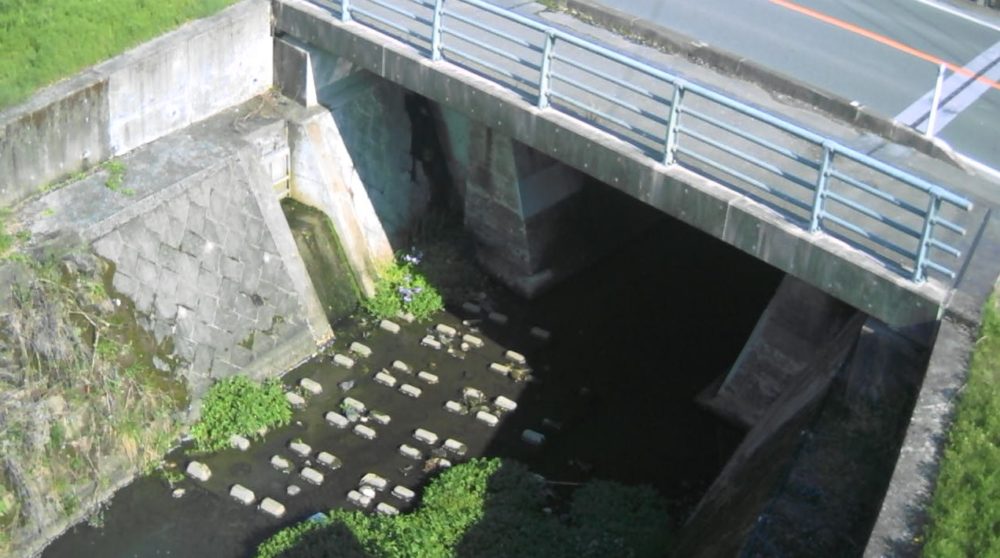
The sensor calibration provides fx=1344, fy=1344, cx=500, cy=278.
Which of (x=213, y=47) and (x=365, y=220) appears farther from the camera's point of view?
(x=365, y=220)

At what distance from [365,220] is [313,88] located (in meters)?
1.86

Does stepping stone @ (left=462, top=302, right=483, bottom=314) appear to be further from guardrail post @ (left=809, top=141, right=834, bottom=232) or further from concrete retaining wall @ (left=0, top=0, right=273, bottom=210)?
guardrail post @ (left=809, top=141, right=834, bottom=232)

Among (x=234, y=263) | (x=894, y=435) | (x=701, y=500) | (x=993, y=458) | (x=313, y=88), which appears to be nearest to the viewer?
(x=993, y=458)

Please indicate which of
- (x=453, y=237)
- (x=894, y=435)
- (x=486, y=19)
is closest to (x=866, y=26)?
(x=486, y=19)

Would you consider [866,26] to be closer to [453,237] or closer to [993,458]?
[453,237]

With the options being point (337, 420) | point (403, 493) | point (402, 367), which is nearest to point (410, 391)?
point (402, 367)

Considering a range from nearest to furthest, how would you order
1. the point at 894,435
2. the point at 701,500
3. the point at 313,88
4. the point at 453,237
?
the point at 894,435
the point at 701,500
the point at 313,88
the point at 453,237

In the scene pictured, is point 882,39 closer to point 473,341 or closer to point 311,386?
point 473,341

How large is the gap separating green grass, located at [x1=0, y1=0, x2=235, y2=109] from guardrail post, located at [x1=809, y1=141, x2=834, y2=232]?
766cm

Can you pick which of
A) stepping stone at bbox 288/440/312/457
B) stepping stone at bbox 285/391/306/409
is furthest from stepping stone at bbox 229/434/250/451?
stepping stone at bbox 285/391/306/409

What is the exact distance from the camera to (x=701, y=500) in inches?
549

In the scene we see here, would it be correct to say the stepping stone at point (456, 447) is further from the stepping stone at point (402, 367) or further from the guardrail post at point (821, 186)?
the guardrail post at point (821, 186)

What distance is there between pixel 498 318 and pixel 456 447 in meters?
2.58

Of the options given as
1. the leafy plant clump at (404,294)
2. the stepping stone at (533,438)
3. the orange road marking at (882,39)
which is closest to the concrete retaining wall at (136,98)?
the leafy plant clump at (404,294)
